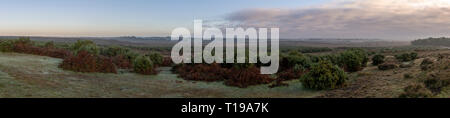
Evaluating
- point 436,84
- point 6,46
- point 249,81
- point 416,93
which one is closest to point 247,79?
point 249,81

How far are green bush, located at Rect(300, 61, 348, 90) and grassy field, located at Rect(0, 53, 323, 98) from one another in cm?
38

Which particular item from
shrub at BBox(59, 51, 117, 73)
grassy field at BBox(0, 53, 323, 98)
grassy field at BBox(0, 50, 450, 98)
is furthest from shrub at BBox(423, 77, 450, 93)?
shrub at BBox(59, 51, 117, 73)

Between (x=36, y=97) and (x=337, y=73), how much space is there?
426 inches

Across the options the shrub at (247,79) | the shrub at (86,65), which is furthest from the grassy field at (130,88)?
the shrub at (86,65)

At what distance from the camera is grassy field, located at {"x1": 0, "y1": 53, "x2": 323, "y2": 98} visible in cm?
881

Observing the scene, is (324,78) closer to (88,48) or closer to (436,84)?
(436,84)

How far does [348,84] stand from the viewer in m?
12.0

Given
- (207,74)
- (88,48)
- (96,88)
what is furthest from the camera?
(88,48)

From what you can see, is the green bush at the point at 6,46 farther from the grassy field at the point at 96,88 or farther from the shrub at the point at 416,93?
the shrub at the point at 416,93

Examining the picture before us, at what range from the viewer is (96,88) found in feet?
34.3

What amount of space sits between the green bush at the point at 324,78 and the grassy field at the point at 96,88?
38 cm

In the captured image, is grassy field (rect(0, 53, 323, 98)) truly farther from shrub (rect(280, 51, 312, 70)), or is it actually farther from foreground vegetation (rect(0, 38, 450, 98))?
shrub (rect(280, 51, 312, 70))

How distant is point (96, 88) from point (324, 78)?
9.04 meters

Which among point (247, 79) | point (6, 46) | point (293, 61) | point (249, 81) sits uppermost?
point (6, 46)
